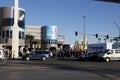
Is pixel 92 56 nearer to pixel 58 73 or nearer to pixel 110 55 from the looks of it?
pixel 110 55

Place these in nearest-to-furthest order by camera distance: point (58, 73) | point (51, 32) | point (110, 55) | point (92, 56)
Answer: point (58, 73) < point (110, 55) < point (92, 56) < point (51, 32)

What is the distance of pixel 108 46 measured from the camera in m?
72.3

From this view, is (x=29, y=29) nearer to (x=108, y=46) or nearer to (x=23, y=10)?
(x=23, y=10)

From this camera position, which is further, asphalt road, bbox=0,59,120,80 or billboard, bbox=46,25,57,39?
billboard, bbox=46,25,57,39

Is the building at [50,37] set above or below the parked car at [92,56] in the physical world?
above

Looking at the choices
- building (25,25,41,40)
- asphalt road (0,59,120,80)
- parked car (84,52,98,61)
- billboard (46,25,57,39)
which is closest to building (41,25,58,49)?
billboard (46,25,57,39)

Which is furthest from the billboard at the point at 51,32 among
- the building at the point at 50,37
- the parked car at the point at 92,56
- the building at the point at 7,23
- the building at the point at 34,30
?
the parked car at the point at 92,56

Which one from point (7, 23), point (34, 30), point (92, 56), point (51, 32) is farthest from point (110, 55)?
point (34, 30)

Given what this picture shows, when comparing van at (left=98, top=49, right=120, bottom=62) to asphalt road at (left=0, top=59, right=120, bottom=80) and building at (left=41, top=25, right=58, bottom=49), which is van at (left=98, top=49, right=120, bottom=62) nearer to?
asphalt road at (left=0, top=59, right=120, bottom=80)

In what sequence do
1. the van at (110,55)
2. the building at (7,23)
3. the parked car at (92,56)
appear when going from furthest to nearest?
the building at (7,23) → the parked car at (92,56) → the van at (110,55)

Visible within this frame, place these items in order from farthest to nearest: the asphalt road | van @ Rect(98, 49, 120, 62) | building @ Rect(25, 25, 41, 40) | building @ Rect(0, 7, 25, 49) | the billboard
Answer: building @ Rect(25, 25, 41, 40)
the billboard
building @ Rect(0, 7, 25, 49)
van @ Rect(98, 49, 120, 62)
the asphalt road

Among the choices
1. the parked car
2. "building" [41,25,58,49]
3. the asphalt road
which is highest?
"building" [41,25,58,49]

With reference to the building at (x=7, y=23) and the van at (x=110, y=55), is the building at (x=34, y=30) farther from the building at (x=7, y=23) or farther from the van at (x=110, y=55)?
the van at (x=110, y=55)

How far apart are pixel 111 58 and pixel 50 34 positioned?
93675 millimetres
